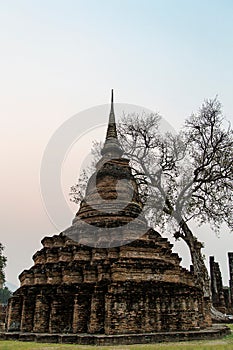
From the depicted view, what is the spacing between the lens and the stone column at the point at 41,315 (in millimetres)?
15359

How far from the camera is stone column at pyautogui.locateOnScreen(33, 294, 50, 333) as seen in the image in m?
15.4

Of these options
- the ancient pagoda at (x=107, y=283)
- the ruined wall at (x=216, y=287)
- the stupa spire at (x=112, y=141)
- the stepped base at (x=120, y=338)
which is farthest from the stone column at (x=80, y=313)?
the ruined wall at (x=216, y=287)

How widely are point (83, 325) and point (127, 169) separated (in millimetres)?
9354

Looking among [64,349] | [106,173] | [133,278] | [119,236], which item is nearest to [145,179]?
[106,173]

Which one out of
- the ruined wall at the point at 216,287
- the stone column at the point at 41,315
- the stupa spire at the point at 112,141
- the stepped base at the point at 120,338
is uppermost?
the stupa spire at the point at 112,141

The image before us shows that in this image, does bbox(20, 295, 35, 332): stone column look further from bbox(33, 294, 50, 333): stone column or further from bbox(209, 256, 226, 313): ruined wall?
bbox(209, 256, 226, 313): ruined wall

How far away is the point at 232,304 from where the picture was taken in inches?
1483

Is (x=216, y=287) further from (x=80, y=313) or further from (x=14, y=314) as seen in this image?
(x=80, y=313)

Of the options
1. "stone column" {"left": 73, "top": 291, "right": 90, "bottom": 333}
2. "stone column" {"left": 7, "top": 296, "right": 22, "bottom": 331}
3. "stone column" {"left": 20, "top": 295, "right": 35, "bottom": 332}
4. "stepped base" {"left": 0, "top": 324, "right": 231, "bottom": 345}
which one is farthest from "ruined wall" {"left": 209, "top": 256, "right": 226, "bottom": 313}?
"stone column" {"left": 20, "top": 295, "right": 35, "bottom": 332}

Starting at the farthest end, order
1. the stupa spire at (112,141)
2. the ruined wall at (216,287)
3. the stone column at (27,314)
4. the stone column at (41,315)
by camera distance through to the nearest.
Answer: the ruined wall at (216,287) < the stupa spire at (112,141) < the stone column at (27,314) < the stone column at (41,315)

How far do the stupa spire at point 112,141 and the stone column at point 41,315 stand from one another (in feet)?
30.7

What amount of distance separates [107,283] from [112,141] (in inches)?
394

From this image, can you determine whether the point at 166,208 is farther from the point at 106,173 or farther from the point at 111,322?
the point at 111,322

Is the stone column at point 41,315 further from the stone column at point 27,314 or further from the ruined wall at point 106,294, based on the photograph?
the stone column at point 27,314
